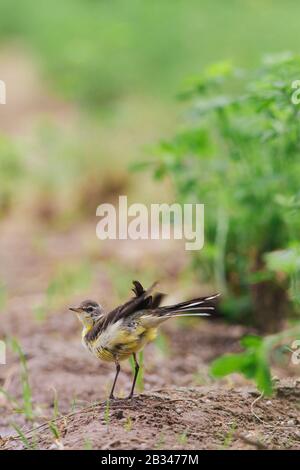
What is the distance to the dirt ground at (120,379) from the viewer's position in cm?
299

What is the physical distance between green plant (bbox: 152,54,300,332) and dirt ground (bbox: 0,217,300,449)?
0.37 meters

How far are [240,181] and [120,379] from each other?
4.07ft

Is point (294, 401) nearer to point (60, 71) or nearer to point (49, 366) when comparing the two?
point (49, 366)

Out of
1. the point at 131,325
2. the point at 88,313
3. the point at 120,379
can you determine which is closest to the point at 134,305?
the point at 131,325

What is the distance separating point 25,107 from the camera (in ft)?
45.5

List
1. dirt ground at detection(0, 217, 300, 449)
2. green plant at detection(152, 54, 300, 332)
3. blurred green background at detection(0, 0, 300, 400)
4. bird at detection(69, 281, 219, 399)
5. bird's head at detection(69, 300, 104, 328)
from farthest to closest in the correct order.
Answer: blurred green background at detection(0, 0, 300, 400)
green plant at detection(152, 54, 300, 332)
bird's head at detection(69, 300, 104, 328)
bird at detection(69, 281, 219, 399)
dirt ground at detection(0, 217, 300, 449)

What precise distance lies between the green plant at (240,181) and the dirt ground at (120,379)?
0.37 m

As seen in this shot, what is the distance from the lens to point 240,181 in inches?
191

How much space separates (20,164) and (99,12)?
23.6ft

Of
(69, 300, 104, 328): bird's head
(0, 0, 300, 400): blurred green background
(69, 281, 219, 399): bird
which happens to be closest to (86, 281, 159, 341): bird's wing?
(69, 281, 219, 399): bird

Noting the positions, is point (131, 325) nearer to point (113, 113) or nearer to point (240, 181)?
point (240, 181)

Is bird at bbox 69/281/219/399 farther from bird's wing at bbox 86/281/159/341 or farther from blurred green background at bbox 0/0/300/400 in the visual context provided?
blurred green background at bbox 0/0/300/400

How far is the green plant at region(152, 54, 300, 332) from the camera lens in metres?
4.29

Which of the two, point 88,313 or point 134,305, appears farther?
point 88,313
